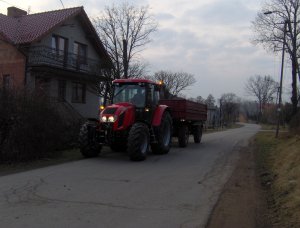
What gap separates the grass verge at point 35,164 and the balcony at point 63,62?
11517 mm

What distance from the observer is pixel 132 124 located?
14617 millimetres

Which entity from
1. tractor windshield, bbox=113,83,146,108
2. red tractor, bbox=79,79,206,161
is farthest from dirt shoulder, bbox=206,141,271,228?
tractor windshield, bbox=113,83,146,108

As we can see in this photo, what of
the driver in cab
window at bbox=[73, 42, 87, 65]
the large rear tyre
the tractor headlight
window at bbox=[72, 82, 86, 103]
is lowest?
the large rear tyre

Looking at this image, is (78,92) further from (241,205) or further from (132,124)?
(241,205)

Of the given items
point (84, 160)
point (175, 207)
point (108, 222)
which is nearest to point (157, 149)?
point (84, 160)

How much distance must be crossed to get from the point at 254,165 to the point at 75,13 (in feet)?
65.5

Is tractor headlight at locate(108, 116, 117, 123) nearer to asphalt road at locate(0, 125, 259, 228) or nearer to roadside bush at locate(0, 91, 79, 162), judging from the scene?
asphalt road at locate(0, 125, 259, 228)

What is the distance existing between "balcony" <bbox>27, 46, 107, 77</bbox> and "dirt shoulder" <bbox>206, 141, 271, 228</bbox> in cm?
1778

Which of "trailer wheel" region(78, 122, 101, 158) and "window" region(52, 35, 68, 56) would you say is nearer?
"trailer wheel" region(78, 122, 101, 158)

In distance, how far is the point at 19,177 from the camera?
34.4 feet

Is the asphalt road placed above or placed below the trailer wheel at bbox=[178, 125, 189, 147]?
below

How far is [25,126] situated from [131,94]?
13.4 ft

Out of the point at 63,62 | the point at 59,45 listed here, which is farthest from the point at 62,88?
the point at 59,45

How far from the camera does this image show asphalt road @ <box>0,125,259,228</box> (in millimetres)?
6727
